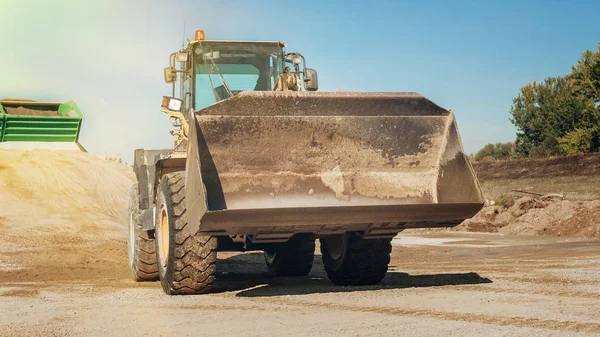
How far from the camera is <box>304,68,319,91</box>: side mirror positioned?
9.40 meters

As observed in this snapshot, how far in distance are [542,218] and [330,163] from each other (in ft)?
56.2

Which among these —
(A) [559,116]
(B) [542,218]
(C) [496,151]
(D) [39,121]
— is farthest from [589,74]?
(D) [39,121]

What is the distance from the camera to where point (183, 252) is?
7.25 meters

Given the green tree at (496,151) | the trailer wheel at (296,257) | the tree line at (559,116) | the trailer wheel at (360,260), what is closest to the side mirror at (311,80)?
the trailer wheel at (360,260)

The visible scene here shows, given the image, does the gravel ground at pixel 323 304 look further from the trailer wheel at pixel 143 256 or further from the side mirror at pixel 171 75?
the side mirror at pixel 171 75

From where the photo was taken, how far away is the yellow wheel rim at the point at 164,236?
799cm

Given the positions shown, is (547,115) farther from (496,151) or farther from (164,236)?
(164,236)

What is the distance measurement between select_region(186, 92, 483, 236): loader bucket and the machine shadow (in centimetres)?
105

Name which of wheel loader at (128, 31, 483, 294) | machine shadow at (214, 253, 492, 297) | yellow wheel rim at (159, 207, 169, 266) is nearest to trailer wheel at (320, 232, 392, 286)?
machine shadow at (214, 253, 492, 297)

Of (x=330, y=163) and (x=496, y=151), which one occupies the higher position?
(x=496, y=151)

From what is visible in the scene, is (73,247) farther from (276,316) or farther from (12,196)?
A: (276,316)

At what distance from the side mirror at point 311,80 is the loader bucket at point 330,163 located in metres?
2.02

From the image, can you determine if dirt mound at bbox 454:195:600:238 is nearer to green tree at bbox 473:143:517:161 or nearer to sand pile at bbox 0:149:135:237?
sand pile at bbox 0:149:135:237

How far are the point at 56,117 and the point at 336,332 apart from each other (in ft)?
59.9
